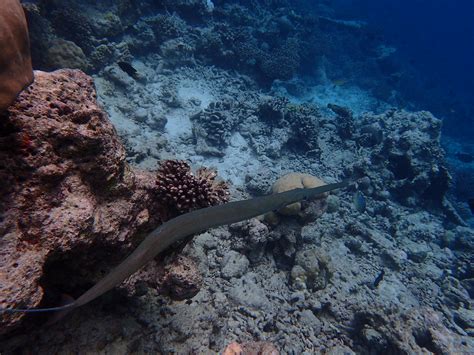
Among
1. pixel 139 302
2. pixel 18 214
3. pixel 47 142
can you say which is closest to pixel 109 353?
pixel 139 302

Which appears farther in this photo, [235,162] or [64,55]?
[235,162]

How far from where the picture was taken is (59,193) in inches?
107

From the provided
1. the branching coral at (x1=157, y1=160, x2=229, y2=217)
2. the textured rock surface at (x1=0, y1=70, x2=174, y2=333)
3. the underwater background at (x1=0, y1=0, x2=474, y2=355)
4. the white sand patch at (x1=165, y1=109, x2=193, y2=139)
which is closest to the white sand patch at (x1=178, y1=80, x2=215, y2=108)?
the underwater background at (x1=0, y1=0, x2=474, y2=355)

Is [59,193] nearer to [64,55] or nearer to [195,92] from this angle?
[64,55]

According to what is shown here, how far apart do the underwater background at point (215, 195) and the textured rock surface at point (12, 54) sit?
0.26 meters

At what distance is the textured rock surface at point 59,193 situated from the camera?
7.75 ft

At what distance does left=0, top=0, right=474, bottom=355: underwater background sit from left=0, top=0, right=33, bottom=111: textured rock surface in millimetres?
263

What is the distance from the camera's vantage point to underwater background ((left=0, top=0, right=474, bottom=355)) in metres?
2.75

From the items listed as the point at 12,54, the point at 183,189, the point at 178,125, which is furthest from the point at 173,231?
the point at 178,125

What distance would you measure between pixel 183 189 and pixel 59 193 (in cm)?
156

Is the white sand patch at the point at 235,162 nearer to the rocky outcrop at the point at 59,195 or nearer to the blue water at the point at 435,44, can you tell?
the rocky outcrop at the point at 59,195

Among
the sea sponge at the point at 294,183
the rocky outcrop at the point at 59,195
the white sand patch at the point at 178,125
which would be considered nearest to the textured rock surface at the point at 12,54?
the rocky outcrop at the point at 59,195

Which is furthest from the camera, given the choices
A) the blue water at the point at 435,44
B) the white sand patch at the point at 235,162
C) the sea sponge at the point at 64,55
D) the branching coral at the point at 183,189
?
the blue water at the point at 435,44

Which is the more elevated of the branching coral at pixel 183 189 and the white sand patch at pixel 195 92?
the branching coral at pixel 183 189
